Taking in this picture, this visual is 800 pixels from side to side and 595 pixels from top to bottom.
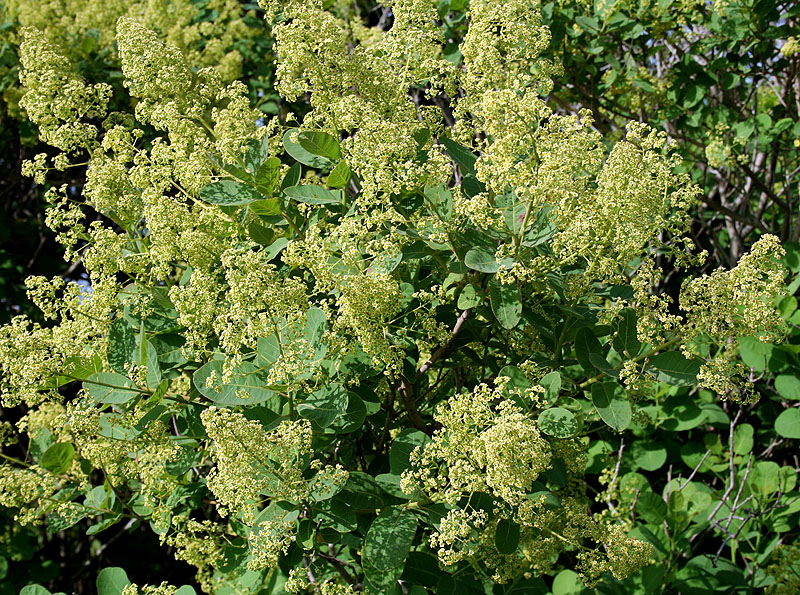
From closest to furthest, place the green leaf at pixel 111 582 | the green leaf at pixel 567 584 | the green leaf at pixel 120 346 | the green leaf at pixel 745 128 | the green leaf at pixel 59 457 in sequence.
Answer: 1. the green leaf at pixel 120 346
2. the green leaf at pixel 111 582
3. the green leaf at pixel 59 457
4. the green leaf at pixel 567 584
5. the green leaf at pixel 745 128

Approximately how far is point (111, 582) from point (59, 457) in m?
0.45

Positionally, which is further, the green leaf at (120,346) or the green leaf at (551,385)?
the green leaf at (120,346)

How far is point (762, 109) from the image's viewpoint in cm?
480

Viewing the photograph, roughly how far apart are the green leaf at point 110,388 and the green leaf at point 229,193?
544mm

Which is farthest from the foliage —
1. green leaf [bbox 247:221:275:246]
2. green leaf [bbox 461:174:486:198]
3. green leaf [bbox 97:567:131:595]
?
green leaf [bbox 97:567:131:595]

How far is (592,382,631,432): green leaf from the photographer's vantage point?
70.7 inches

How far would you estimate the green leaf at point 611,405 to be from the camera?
180 cm

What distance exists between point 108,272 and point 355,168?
81 centimetres

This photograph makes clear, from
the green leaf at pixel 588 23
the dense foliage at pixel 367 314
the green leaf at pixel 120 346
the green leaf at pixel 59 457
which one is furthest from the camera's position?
the green leaf at pixel 588 23

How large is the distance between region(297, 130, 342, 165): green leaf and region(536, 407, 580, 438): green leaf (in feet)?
2.85

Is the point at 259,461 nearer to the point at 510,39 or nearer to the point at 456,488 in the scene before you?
the point at 456,488

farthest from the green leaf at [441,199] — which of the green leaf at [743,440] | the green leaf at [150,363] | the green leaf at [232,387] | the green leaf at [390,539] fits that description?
the green leaf at [743,440]

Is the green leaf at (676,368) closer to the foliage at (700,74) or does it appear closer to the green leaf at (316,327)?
the green leaf at (316,327)

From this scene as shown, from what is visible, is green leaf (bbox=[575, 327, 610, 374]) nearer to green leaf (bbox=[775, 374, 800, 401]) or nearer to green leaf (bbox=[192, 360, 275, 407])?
green leaf (bbox=[192, 360, 275, 407])
